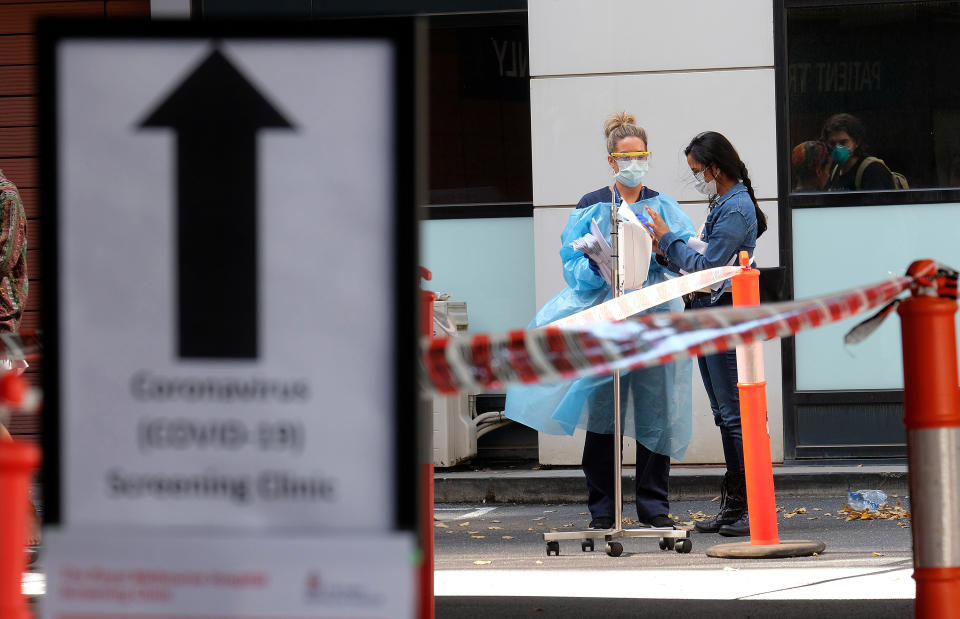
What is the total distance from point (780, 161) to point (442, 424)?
3.11 metres

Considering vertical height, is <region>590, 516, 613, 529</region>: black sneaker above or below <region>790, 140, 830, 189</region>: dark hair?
below

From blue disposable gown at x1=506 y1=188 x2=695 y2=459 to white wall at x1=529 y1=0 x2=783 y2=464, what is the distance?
266cm

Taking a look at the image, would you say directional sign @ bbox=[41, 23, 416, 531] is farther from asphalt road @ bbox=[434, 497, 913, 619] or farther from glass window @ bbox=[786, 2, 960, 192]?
glass window @ bbox=[786, 2, 960, 192]

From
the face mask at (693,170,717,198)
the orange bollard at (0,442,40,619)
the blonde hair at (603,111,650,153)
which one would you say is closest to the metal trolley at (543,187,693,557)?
the blonde hair at (603,111,650,153)

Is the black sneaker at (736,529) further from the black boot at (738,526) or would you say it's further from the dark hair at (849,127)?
the dark hair at (849,127)

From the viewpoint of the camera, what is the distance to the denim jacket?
683 cm

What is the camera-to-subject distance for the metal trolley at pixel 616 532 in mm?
6422

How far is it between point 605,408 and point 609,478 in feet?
1.21

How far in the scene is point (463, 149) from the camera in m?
10.2

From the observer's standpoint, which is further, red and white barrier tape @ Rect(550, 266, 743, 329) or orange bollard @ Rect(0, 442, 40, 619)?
red and white barrier tape @ Rect(550, 266, 743, 329)

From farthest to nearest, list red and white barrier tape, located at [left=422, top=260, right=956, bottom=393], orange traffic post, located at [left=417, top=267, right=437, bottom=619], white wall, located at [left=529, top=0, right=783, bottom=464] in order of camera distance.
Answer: white wall, located at [left=529, top=0, right=783, bottom=464]
orange traffic post, located at [left=417, top=267, right=437, bottom=619]
red and white barrier tape, located at [left=422, top=260, right=956, bottom=393]

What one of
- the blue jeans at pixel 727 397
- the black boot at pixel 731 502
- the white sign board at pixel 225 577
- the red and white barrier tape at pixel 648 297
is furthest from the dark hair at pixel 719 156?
the white sign board at pixel 225 577

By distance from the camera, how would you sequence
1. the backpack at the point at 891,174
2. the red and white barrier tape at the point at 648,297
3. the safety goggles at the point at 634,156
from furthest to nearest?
the backpack at the point at 891,174, the safety goggles at the point at 634,156, the red and white barrier tape at the point at 648,297

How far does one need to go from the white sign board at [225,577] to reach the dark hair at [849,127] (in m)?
8.31
